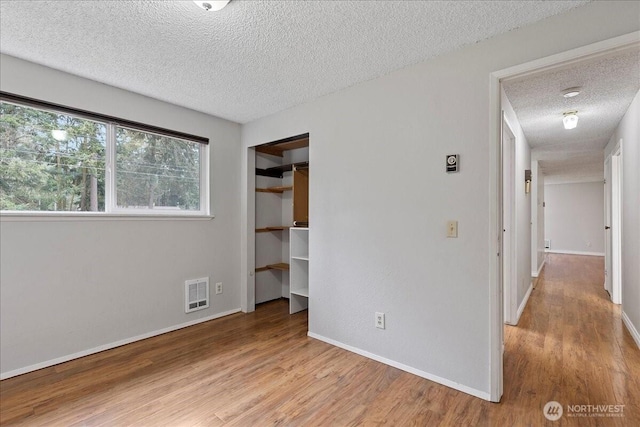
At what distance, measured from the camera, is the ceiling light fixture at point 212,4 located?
1.63 m

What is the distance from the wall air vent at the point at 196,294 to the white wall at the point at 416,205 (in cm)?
130

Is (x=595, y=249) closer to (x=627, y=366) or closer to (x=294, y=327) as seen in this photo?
(x=627, y=366)

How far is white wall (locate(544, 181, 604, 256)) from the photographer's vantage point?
28.9ft

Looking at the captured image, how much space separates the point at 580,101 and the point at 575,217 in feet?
27.1

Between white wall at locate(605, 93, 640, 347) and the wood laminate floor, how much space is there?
12.5 inches

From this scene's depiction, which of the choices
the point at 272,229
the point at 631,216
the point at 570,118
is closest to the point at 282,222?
the point at 272,229

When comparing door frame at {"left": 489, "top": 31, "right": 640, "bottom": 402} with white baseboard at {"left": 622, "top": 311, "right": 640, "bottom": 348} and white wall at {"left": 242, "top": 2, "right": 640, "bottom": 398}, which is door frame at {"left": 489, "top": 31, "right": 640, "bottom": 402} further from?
white baseboard at {"left": 622, "top": 311, "right": 640, "bottom": 348}

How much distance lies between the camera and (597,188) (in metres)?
8.80

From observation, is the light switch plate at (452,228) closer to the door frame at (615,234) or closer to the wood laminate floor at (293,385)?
the wood laminate floor at (293,385)

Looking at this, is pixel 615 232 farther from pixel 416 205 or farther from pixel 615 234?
pixel 416 205

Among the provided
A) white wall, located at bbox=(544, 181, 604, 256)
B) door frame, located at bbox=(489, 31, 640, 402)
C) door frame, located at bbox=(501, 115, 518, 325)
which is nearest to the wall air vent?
door frame, located at bbox=(489, 31, 640, 402)

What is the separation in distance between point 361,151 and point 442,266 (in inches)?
45.9

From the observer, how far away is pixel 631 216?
3.01 metres

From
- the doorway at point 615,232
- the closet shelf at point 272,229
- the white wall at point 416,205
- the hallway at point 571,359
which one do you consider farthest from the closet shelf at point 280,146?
the doorway at point 615,232
